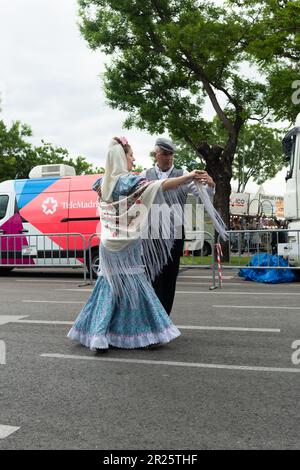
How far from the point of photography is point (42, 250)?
12.0m

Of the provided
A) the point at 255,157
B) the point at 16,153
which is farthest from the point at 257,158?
the point at 16,153

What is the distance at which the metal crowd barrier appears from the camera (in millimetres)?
11688

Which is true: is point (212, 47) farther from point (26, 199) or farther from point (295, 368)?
point (295, 368)

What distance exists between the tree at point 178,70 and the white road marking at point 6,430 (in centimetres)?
1376

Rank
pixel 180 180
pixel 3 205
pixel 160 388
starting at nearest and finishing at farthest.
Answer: pixel 160 388, pixel 180 180, pixel 3 205

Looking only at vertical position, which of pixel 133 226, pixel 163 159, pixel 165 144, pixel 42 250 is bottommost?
pixel 42 250

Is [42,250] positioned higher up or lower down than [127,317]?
higher up

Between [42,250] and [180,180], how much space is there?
8176 millimetres

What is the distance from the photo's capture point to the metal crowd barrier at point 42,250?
1169cm

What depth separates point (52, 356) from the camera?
4.41 m

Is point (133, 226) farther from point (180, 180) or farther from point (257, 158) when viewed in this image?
point (257, 158)

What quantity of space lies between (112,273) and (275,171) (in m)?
40.3

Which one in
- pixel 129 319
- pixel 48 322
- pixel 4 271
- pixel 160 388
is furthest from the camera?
pixel 4 271

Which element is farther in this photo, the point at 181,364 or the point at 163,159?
the point at 163,159
